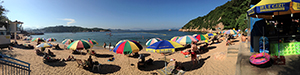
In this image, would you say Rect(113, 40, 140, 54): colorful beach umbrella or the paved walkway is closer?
the paved walkway

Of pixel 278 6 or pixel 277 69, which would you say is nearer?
pixel 278 6

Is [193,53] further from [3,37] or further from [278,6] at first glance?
[3,37]

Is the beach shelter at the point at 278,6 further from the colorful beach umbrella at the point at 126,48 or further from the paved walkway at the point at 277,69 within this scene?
the colorful beach umbrella at the point at 126,48

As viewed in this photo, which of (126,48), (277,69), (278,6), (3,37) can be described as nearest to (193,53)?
(277,69)

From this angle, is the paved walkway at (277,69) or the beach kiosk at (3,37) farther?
the beach kiosk at (3,37)

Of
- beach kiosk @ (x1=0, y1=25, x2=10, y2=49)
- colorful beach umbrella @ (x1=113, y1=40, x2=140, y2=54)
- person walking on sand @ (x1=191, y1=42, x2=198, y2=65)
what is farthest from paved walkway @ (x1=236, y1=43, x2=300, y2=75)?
beach kiosk @ (x1=0, y1=25, x2=10, y2=49)

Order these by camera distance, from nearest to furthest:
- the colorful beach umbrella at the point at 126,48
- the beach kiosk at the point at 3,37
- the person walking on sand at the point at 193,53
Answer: the colorful beach umbrella at the point at 126,48
the person walking on sand at the point at 193,53
the beach kiosk at the point at 3,37

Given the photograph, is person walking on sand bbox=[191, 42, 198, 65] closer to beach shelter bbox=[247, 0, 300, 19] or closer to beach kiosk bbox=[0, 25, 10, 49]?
beach shelter bbox=[247, 0, 300, 19]

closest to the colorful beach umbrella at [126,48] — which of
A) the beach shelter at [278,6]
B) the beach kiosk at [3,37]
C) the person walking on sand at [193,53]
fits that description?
the person walking on sand at [193,53]

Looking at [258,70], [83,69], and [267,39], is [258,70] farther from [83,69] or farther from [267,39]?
[83,69]

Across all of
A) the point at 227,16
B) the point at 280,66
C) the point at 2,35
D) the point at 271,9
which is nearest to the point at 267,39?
the point at 280,66

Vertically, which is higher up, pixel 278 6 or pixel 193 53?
pixel 278 6

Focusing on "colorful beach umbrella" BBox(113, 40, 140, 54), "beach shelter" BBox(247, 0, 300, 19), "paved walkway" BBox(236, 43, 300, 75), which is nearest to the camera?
"beach shelter" BBox(247, 0, 300, 19)

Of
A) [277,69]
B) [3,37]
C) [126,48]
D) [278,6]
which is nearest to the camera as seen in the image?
[278,6]
